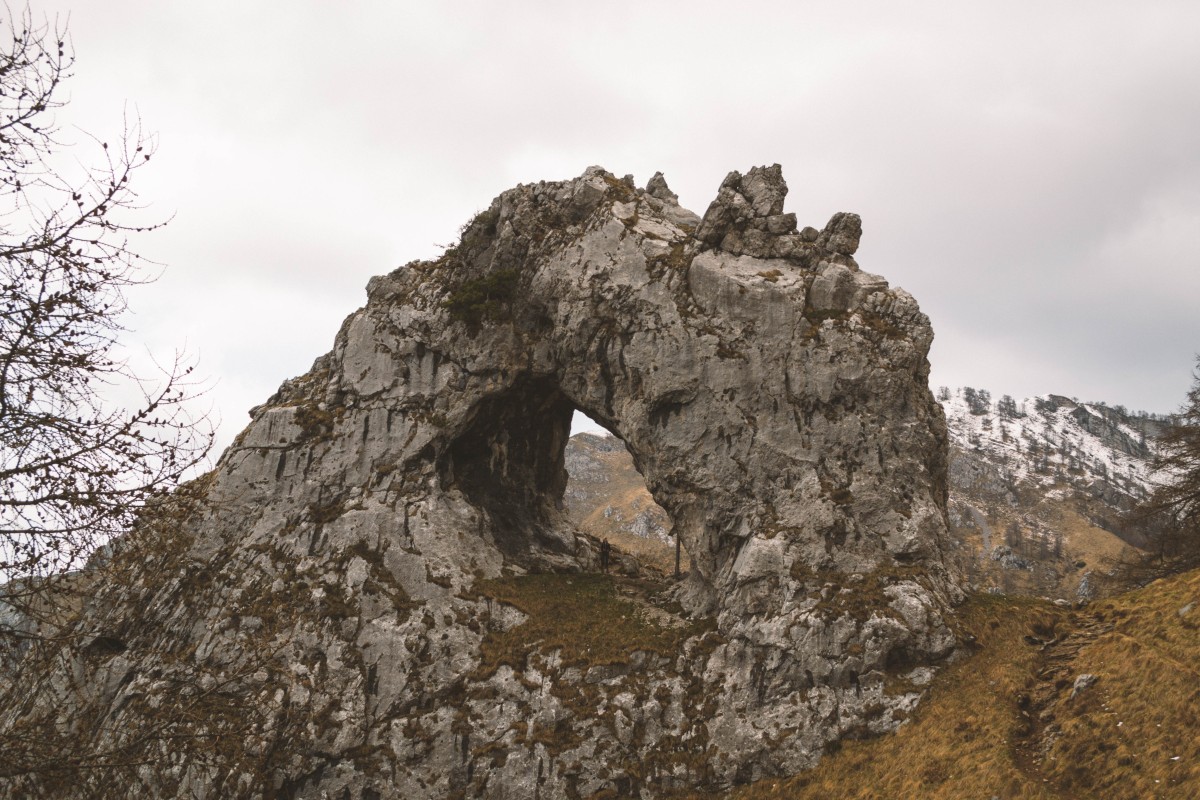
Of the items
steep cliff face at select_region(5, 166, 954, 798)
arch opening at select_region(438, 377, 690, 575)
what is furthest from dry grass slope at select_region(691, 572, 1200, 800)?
arch opening at select_region(438, 377, 690, 575)

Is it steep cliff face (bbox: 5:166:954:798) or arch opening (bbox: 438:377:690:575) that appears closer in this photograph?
steep cliff face (bbox: 5:166:954:798)

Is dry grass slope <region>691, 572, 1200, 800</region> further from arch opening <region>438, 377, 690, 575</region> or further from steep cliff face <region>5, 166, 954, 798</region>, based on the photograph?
arch opening <region>438, 377, 690, 575</region>

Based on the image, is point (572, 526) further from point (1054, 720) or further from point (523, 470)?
point (1054, 720)

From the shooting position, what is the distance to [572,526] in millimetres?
40625

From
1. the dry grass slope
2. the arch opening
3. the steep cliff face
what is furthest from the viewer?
the arch opening

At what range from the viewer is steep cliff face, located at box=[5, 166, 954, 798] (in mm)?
24484

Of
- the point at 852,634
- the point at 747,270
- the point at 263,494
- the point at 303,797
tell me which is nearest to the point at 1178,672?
the point at 852,634

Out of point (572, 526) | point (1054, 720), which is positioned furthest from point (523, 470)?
point (1054, 720)

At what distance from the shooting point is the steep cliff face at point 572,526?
80.3 ft

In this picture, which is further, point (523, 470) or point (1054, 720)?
point (523, 470)

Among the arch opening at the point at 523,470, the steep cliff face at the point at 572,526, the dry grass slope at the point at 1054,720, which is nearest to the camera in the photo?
the dry grass slope at the point at 1054,720

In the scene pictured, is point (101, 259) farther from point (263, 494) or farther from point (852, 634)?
point (263, 494)

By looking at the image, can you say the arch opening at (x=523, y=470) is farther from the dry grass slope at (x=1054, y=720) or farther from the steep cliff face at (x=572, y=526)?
the dry grass slope at (x=1054, y=720)

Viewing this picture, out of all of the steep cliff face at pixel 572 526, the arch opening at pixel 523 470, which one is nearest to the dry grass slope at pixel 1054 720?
the steep cliff face at pixel 572 526
